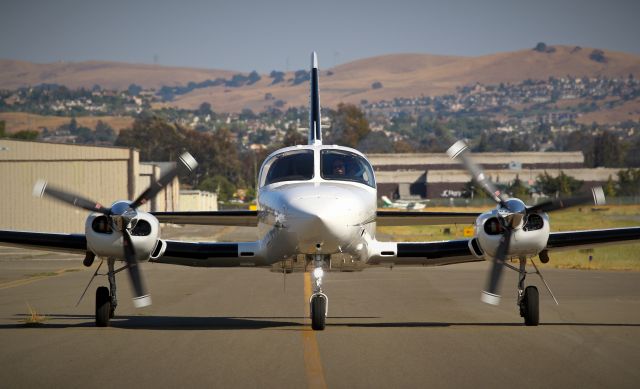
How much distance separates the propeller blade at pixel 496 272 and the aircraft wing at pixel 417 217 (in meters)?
1.60

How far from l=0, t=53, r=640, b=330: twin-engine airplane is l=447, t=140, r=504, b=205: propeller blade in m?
0.02

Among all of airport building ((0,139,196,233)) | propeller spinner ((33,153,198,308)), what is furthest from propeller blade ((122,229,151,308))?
airport building ((0,139,196,233))

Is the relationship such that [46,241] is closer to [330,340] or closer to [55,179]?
[330,340]

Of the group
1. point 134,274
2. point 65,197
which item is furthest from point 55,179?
point 134,274

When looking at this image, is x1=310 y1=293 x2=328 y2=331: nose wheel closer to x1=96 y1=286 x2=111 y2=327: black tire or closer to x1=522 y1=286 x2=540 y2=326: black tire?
x1=522 y1=286 x2=540 y2=326: black tire

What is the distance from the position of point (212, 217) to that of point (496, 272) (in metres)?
5.46

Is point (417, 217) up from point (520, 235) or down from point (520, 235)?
up

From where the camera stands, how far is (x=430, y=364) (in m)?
12.7

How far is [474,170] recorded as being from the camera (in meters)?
18.7

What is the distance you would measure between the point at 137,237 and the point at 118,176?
4828 cm

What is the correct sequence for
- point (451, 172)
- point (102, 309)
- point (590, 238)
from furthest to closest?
1. point (451, 172)
2. point (590, 238)
3. point (102, 309)

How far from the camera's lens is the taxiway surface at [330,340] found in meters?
11.7

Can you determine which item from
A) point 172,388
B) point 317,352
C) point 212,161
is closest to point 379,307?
point 317,352

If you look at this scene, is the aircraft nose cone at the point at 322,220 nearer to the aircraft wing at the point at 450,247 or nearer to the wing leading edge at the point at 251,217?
the aircraft wing at the point at 450,247
